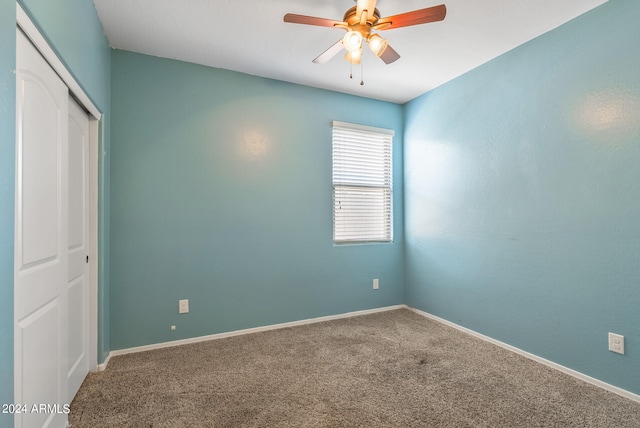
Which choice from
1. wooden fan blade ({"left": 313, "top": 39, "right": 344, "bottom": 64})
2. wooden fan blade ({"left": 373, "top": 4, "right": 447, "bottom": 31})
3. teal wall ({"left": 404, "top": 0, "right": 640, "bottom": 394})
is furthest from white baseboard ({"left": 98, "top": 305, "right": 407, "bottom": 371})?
wooden fan blade ({"left": 373, "top": 4, "right": 447, "bottom": 31})

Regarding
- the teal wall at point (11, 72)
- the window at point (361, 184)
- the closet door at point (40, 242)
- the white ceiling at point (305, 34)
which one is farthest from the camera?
the window at point (361, 184)

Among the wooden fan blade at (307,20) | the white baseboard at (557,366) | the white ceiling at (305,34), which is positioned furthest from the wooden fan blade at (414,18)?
the white baseboard at (557,366)

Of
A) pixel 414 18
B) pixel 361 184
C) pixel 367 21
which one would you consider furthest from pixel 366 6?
pixel 361 184

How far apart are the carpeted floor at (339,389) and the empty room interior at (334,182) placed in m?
0.06

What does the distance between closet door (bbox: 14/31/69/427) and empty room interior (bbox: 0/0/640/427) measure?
0.02 meters

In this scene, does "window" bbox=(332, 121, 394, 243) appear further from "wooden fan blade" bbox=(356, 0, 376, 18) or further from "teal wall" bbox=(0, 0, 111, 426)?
"teal wall" bbox=(0, 0, 111, 426)

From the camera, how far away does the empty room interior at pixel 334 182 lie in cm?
203

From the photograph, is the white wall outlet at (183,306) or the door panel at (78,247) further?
the white wall outlet at (183,306)

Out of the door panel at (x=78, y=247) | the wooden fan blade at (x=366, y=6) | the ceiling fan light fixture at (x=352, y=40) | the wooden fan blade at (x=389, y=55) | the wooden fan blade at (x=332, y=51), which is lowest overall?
the door panel at (x=78, y=247)

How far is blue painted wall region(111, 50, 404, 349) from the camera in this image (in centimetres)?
273

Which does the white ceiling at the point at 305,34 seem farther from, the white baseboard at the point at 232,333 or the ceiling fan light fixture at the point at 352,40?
the white baseboard at the point at 232,333

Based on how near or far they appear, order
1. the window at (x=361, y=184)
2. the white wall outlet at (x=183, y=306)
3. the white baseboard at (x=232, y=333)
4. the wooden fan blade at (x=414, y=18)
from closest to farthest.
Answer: the wooden fan blade at (x=414, y=18) < the white baseboard at (x=232, y=333) < the white wall outlet at (x=183, y=306) < the window at (x=361, y=184)

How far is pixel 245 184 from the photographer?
314cm

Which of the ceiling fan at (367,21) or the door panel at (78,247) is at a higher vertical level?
the ceiling fan at (367,21)
